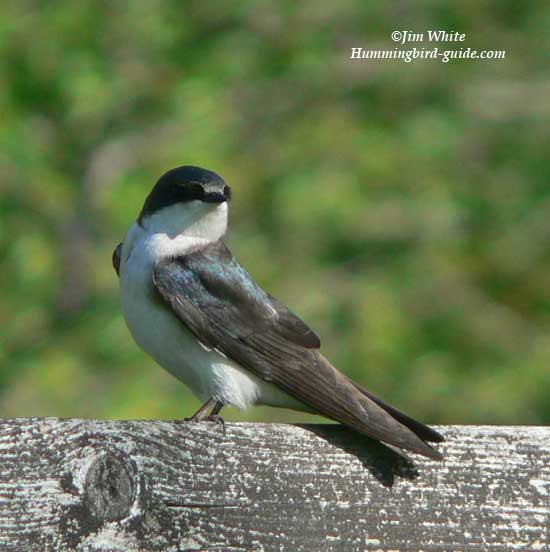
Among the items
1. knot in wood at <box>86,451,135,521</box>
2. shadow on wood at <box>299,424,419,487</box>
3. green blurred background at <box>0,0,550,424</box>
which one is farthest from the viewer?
green blurred background at <box>0,0,550,424</box>

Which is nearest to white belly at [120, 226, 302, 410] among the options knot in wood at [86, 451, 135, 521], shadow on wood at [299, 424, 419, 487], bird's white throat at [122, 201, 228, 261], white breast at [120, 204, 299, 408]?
white breast at [120, 204, 299, 408]

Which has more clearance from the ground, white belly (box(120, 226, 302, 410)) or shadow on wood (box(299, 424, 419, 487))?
white belly (box(120, 226, 302, 410))

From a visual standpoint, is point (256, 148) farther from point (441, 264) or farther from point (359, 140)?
point (441, 264)

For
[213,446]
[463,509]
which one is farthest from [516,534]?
[213,446]

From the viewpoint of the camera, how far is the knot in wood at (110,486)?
5.25 feet

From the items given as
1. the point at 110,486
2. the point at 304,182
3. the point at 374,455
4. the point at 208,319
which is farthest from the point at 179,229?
the point at 304,182

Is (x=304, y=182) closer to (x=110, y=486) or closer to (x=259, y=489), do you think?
(x=259, y=489)

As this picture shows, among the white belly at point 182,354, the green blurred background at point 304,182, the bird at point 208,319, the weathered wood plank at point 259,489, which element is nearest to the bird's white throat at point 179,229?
the bird at point 208,319

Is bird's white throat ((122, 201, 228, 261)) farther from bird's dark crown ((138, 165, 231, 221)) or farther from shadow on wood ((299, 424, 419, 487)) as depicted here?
shadow on wood ((299, 424, 419, 487))

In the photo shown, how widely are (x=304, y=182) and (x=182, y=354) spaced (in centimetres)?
316

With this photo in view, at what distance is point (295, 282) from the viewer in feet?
18.9

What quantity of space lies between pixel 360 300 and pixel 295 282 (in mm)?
350

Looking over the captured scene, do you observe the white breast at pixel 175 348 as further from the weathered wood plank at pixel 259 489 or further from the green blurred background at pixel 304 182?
the green blurred background at pixel 304 182

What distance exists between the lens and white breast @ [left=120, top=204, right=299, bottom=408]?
256cm
